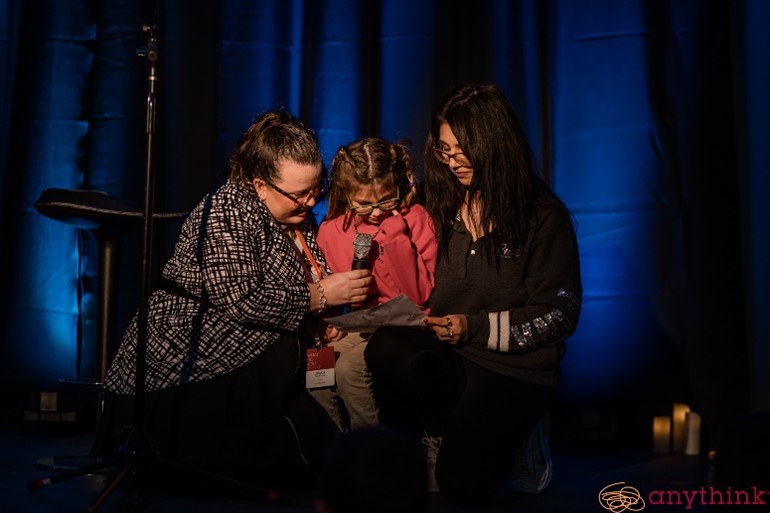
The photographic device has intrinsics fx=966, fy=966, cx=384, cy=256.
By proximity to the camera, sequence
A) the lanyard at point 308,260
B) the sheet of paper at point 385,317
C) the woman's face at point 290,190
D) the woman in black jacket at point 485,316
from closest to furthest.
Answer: the sheet of paper at point 385,317, the woman in black jacket at point 485,316, the woman's face at point 290,190, the lanyard at point 308,260

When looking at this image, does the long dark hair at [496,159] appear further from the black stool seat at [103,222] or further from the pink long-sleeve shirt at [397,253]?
the black stool seat at [103,222]

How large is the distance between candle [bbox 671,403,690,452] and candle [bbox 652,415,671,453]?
22 millimetres

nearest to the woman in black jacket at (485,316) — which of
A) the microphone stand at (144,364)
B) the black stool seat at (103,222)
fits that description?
the microphone stand at (144,364)

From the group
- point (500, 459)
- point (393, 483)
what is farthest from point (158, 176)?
point (393, 483)

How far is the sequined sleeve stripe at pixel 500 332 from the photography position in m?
2.91

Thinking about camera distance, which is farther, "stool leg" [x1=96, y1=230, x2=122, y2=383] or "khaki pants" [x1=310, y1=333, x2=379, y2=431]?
"stool leg" [x1=96, y1=230, x2=122, y2=383]

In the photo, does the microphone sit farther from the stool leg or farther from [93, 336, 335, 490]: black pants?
the stool leg

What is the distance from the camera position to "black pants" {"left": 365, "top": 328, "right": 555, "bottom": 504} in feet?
9.18

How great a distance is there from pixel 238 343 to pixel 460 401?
2.30 ft

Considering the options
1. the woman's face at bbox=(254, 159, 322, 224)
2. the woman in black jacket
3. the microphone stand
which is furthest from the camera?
the woman's face at bbox=(254, 159, 322, 224)

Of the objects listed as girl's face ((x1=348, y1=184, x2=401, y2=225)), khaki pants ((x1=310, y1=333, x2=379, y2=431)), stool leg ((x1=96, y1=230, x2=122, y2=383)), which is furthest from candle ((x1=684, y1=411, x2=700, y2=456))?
stool leg ((x1=96, y1=230, x2=122, y2=383))

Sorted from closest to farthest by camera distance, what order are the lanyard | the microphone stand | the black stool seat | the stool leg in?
1. the microphone stand
2. the lanyard
3. the black stool seat
4. the stool leg

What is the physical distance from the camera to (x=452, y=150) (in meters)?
3.09

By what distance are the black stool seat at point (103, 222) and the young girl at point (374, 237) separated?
631 mm
